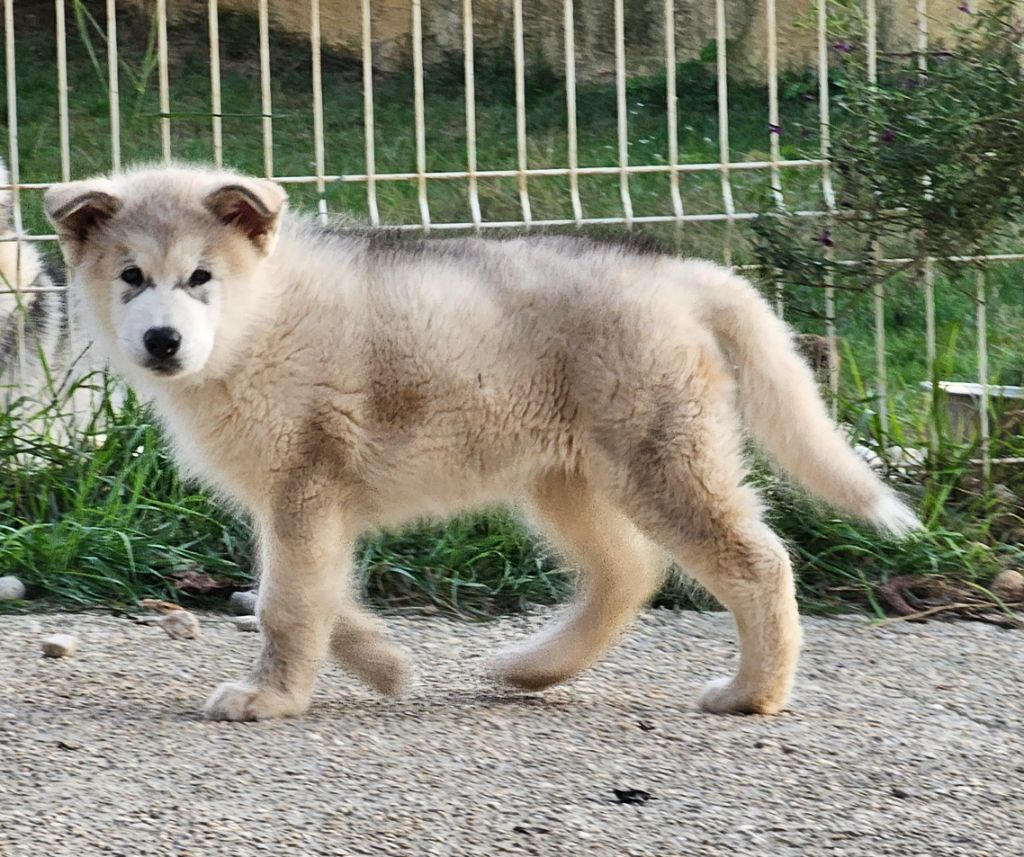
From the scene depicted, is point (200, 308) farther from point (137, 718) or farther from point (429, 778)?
point (429, 778)

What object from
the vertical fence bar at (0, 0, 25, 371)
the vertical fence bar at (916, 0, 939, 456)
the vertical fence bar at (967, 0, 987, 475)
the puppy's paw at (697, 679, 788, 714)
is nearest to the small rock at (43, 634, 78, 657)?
the vertical fence bar at (0, 0, 25, 371)

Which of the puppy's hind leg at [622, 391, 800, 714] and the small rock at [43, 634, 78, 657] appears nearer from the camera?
the puppy's hind leg at [622, 391, 800, 714]

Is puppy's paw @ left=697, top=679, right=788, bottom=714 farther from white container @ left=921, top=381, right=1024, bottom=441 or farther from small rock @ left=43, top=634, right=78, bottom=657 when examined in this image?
white container @ left=921, top=381, right=1024, bottom=441

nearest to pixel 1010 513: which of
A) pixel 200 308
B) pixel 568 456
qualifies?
pixel 568 456

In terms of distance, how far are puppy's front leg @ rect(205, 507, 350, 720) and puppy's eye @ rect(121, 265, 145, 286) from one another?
2.25 feet

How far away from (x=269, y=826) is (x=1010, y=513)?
3421 millimetres

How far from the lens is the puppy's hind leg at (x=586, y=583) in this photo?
4.45 m

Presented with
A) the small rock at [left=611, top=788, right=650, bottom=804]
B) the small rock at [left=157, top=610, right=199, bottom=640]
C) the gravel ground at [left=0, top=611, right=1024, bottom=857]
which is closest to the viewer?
the gravel ground at [left=0, top=611, right=1024, bottom=857]

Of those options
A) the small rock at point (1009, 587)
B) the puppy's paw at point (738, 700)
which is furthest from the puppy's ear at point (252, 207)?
the small rock at point (1009, 587)

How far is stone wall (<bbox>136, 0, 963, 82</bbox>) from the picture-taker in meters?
10.9

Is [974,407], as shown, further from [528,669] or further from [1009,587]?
[528,669]

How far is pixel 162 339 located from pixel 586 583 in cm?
135

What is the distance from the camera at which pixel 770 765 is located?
12.3 ft

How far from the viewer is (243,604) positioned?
17.6 ft
